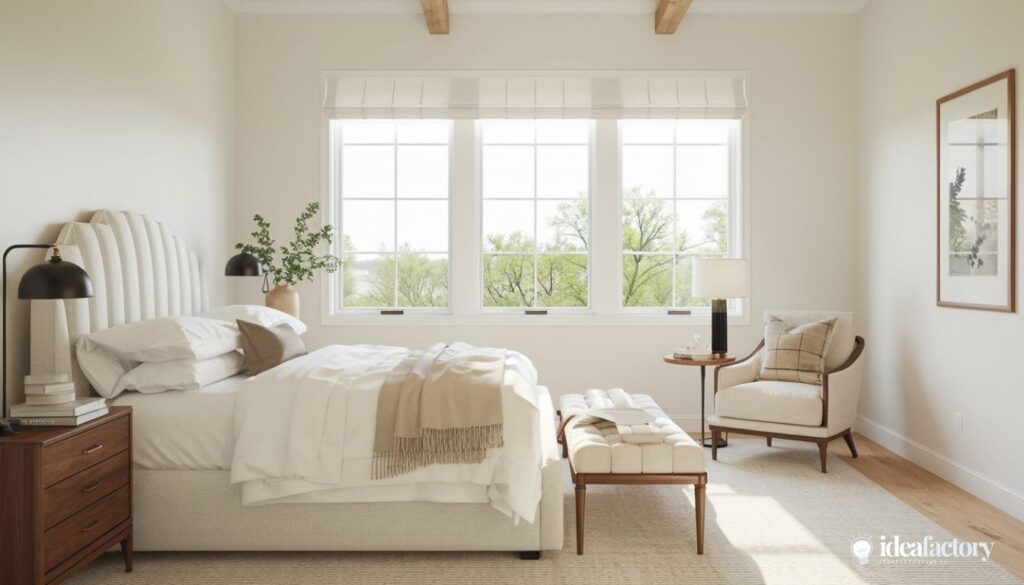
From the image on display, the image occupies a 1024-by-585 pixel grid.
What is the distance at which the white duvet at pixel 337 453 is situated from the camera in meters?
2.83

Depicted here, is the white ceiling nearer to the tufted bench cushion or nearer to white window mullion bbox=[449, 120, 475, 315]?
white window mullion bbox=[449, 120, 475, 315]

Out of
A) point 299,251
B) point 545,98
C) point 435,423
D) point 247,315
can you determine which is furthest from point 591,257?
point 435,423

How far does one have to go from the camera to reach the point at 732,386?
4676 millimetres

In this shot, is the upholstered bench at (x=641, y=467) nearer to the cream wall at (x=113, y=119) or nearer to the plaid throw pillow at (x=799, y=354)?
the plaid throw pillow at (x=799, y=354)

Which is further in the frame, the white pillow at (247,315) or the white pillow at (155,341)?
the white pillow at (247,315)

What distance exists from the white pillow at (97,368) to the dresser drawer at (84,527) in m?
0.49

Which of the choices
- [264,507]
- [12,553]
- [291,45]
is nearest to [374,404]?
[264,507]

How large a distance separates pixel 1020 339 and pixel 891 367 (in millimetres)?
1386

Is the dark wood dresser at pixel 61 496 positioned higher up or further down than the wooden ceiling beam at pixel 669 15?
further down

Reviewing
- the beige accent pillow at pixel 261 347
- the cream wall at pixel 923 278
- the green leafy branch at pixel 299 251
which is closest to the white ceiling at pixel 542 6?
the cream wall at pixel 923 278

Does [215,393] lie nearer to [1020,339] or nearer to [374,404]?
[374,404]

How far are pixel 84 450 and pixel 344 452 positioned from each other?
912 millimetres

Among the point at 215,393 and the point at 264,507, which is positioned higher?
the point at 215,393

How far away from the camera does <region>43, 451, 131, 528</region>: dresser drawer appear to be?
2375mm
